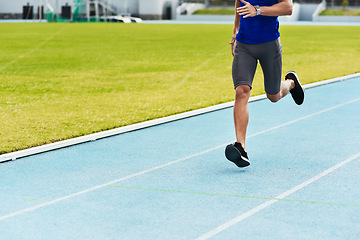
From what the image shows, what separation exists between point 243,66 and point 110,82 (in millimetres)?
8232

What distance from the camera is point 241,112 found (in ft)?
20.9

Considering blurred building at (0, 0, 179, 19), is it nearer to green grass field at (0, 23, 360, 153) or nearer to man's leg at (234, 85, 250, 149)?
green grass field at (0, 23, 360, 153)

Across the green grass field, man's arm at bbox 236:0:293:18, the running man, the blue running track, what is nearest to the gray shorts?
the running man

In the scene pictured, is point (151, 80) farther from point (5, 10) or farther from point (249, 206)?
point (5, 10)

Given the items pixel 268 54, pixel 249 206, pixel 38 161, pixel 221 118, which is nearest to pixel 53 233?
pixel 249 206

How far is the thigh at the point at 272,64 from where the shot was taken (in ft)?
20.9

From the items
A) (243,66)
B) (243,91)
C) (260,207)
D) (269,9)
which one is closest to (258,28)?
(269,9)

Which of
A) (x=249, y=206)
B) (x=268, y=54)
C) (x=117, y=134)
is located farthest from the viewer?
(x=117, y=134)

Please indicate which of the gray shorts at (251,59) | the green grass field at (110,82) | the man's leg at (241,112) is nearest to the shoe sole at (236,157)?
the man's leg at (241,112)

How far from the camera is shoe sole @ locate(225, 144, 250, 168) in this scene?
6141mm

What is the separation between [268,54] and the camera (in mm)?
6391

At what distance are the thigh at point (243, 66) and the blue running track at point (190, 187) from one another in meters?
0.87

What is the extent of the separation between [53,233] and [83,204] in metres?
0.72

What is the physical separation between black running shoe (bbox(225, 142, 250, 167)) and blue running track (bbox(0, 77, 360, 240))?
92 mm
